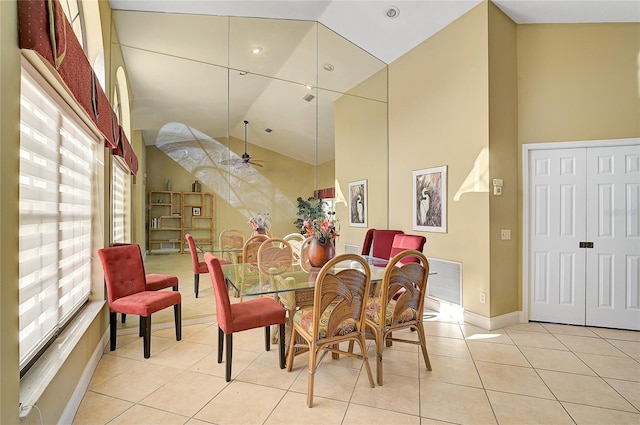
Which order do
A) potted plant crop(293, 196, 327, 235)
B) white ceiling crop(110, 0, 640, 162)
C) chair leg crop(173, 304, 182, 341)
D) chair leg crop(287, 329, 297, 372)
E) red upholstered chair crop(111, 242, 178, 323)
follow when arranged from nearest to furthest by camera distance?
1. chair leg crop(287, 329, 297, 372)
2. chair leg crop(173, 304, 182, 341)
3. red upholstered chair crop(111, 242, 178, 323)
4. white ceiling crop(110, 0, 640, 162)
5. potted plant crop(293, 196, 327, 235)

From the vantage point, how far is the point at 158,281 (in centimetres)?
328

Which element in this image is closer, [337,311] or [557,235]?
[337,311]

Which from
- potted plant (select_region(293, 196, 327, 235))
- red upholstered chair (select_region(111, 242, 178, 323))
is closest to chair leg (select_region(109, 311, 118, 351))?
red upholstered chair (select_region(111, 242, 178, 323))

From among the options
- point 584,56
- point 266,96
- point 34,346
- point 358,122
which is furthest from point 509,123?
point 34,346

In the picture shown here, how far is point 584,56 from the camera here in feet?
11.5

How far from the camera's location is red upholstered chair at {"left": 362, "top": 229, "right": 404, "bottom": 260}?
4336mm

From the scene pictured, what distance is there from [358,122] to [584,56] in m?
2.80

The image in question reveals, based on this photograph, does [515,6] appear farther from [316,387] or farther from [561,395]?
[316,387]

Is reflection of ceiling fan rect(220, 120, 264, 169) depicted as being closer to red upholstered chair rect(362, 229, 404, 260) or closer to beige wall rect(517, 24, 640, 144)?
red upholstered chair rect(362, 229, 404, 260)

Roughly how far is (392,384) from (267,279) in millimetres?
1239

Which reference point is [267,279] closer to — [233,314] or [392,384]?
[233,314]

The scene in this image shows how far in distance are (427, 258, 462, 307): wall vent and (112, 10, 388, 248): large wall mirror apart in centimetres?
135

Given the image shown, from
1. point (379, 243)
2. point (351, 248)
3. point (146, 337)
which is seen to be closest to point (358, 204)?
point (351, 248)

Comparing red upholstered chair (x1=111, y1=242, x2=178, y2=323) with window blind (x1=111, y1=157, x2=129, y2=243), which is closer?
red upholstered chair (x1=111, y1=242, x2=178, y2=323)
